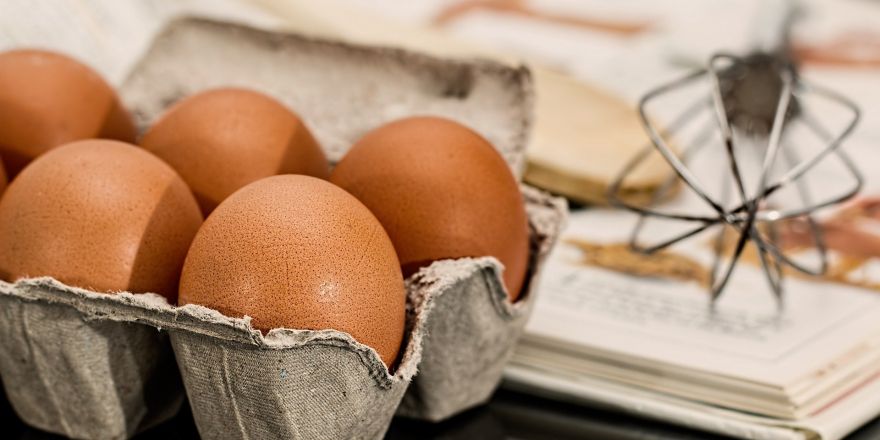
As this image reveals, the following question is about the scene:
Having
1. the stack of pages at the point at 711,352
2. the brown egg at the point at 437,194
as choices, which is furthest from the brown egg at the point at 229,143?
the stack of pages at the point at 711,352

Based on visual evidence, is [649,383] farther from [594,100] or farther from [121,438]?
[594,100]

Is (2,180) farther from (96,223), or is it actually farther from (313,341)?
(313,341)

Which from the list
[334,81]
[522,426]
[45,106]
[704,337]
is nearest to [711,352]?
[704,337]

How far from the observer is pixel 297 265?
1.37ft

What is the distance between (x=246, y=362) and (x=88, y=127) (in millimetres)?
235

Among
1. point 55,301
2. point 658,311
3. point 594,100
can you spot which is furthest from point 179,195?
point 594,100

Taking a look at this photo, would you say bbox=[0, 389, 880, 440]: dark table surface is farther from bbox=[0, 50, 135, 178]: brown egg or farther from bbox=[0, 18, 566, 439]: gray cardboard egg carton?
bbox=[0, 50, 135, 178]: brown egg

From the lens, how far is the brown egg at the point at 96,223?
1.50ft

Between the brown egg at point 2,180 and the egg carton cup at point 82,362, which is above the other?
the brown egg at point 2,180

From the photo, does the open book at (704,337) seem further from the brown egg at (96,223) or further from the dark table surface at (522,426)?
the brown egg at (96,223)

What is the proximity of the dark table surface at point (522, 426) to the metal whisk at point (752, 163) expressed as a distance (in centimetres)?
12

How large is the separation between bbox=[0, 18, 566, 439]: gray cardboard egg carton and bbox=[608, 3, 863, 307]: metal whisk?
0.42 feet

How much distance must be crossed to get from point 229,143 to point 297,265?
14cm

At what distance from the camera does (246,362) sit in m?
0.42
